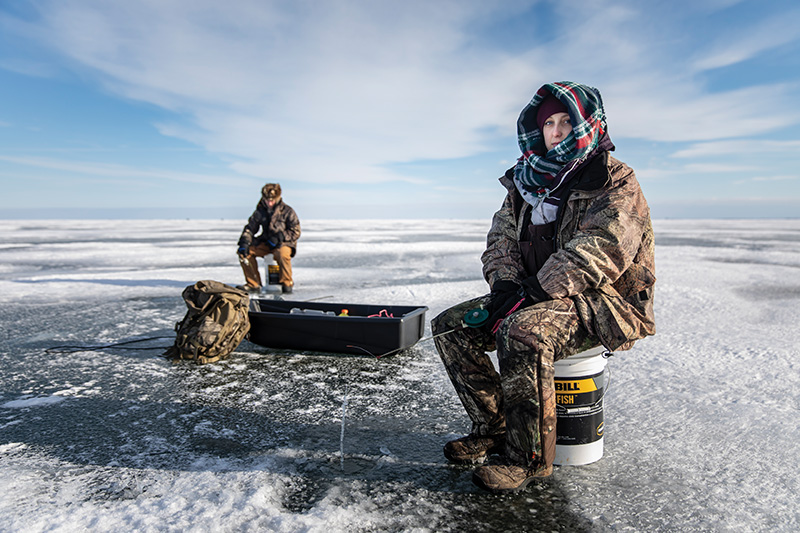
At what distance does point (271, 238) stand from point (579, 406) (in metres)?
6.58

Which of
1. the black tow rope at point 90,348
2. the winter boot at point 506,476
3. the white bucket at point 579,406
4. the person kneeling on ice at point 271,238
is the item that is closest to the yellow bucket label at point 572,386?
the white bucket at point 579,406

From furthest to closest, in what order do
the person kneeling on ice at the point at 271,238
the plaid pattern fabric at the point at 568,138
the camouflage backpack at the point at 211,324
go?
1. the person kneeling on ice at the point at 271,238
2. the camouflage backpack at the point at 211,324
3. the plaid pattern fabric at the point at 568,138

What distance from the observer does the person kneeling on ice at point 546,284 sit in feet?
6.79

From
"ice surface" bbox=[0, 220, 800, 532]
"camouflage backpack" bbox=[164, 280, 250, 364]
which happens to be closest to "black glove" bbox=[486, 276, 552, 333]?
"ice surface" bbox=[0, 220, 800, 532]

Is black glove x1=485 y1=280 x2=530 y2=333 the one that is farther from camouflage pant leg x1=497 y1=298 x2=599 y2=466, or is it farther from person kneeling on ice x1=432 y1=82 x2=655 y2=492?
camouflage pant leg x1=497 y1=298 x2=599 y2=466

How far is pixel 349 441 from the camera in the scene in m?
2.65

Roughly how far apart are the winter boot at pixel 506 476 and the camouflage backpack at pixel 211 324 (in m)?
2.66

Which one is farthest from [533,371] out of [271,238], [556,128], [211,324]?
[271,238]

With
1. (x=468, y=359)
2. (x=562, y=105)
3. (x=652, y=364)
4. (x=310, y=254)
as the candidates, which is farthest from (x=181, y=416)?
(x=310, y=254)

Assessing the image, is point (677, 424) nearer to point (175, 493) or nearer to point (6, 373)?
point (175, 493)

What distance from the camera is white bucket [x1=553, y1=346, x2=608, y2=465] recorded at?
2.25 meters

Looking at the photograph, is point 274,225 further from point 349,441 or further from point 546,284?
point 546,284

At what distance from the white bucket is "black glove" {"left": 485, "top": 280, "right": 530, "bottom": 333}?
0.98 ft

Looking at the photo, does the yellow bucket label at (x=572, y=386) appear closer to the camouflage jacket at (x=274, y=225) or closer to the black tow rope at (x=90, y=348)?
the black tow rope at (x=90, y=348)
